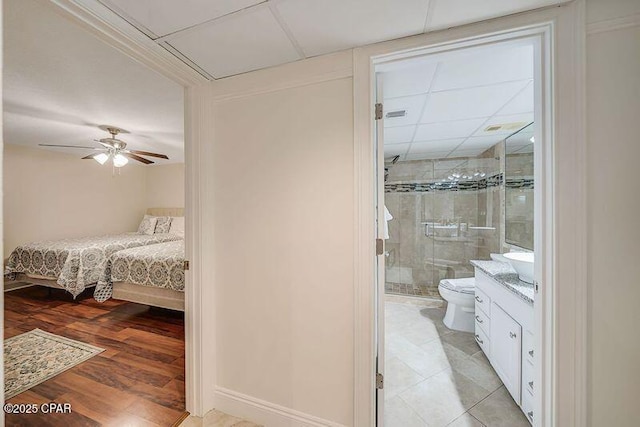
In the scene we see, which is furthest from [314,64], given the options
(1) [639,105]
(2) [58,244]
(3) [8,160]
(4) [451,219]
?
(3) [8,160]

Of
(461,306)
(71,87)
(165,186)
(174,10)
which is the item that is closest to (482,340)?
(461,306)

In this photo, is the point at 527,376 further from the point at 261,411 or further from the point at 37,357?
the point at 37,357

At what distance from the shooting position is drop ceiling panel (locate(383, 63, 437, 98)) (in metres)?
1.63

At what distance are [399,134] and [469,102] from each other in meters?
0.86

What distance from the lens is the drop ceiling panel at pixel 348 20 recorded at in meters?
1.08

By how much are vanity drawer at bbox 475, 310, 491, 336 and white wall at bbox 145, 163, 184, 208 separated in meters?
5.73

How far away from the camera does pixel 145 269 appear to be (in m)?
3.05

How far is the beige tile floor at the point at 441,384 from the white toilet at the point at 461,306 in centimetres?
11

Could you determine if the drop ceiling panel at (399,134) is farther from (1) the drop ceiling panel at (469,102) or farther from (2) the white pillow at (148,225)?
(2) the white pillow at (148,225)

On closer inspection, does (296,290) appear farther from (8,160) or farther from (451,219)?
(8,160)

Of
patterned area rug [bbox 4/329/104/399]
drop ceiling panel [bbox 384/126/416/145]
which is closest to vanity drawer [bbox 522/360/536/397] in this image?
drop ceiling panel [bbox 384/126/416/145]

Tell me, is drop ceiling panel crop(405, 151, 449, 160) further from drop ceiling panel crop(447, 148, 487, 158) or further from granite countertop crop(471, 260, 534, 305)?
granite countertop crop(471, 260, 534, 305)

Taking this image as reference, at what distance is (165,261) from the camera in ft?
9.80

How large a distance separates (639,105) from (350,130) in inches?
47.7
